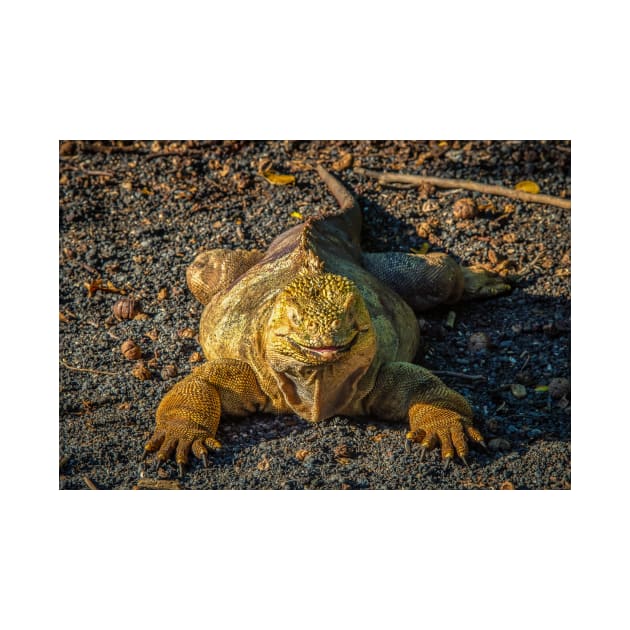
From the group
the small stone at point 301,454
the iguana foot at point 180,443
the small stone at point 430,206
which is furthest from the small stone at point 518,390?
the small stone at point 430,206

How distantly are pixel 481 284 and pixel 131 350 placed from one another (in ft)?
8.83

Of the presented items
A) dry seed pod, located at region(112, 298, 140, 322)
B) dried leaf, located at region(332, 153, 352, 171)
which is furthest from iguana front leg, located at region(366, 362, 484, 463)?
dried leaf, located at region(332, 153, 352, 171)

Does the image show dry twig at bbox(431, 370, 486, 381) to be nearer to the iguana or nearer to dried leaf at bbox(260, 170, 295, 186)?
the iguana

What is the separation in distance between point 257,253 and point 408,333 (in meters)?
1.50

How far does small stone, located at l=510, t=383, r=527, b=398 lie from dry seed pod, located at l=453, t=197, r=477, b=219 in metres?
2.29

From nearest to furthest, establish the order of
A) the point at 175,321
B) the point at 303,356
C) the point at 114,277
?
the point at 303,356, the point at 175,321, the point at 114,277

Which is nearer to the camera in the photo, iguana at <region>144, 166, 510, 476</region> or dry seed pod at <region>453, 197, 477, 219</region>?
iguana at <region>144, 166, 510, 476</region>

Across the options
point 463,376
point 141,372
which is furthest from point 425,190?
point 141,372

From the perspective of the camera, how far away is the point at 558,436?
567cm

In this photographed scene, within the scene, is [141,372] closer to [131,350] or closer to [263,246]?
[131,350]

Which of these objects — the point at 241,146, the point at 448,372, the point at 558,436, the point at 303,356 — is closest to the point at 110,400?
the point at 303,356

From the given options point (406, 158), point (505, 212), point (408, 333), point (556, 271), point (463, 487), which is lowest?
point (463, 487)

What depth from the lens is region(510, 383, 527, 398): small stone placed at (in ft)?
20.2

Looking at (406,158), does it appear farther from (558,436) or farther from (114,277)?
(558,436)
